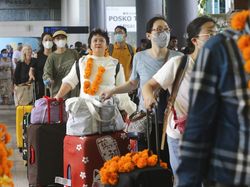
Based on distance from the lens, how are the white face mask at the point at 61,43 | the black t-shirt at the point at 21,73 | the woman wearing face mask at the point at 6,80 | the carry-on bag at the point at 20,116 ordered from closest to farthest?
the white face mask at the point at 61,43 < the carry-on bag at the point at 20,116 < the black t-shirt at the point at 21,73 < the woman wearing face mask at the point at 6,80

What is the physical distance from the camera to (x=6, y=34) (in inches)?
1297

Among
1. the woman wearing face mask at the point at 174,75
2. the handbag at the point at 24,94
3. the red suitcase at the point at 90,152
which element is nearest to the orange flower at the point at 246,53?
the woman wearing face mask at the point at 174,75

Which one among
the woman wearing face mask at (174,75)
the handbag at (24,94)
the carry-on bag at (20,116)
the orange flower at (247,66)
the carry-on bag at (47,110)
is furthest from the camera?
the handbag at (24,94)

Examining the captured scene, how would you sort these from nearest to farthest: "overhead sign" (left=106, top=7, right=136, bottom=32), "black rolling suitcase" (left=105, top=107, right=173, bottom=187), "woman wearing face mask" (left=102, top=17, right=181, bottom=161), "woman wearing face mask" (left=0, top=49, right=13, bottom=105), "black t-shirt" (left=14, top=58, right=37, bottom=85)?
"black rolling suitcase" (left=105, top=107, right=173, bottom=187)
"woman wearing face mask" (left=102, top=17, right=181, bottom=161)
"black t-shirt" (left=14, top=58, right=37, bottom=85)
"overhead sign" (left=106, top=7, right=136, bottom=32)
"woman wearing face mask" (left=0, top=49, right=13, bottom=105)

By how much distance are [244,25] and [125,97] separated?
353cm

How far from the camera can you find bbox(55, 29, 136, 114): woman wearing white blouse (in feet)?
18.4

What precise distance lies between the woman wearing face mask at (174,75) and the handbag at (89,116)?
1.50 metres

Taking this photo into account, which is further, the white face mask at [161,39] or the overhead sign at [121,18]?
the overhead sign at [121,18]

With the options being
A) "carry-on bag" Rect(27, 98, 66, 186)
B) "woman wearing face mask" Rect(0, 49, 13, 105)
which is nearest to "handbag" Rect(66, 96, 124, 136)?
"carry-on bag" Rect(27, 98, 66, 186)

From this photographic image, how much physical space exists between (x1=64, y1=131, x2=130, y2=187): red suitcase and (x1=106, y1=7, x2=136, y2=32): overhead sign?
1477cm

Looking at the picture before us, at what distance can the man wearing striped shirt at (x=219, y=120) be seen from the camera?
7.06 feet

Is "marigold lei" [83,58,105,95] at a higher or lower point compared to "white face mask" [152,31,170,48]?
lower

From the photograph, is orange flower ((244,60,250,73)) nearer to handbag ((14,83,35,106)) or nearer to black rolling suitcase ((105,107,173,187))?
black rolling suitcase ((105,107,173,187))

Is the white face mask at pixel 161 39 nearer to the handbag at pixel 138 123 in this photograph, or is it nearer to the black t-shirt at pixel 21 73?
the handbag at pixel 138 123
